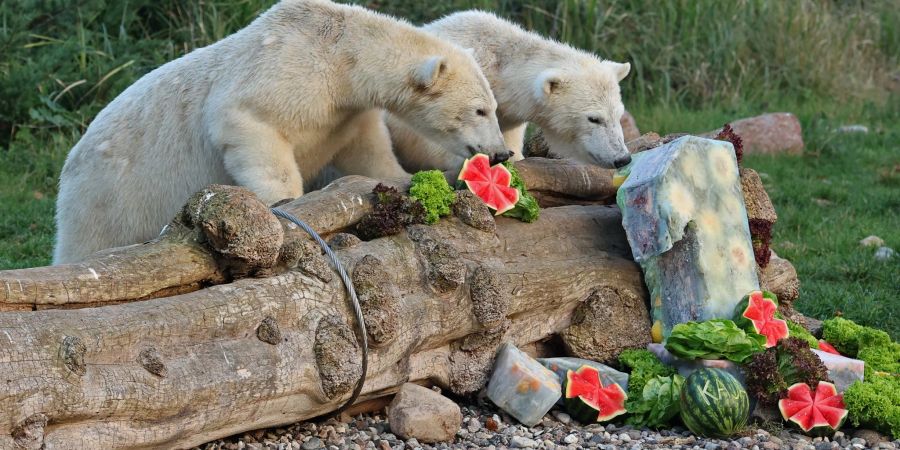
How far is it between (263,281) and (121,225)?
7.71 feet

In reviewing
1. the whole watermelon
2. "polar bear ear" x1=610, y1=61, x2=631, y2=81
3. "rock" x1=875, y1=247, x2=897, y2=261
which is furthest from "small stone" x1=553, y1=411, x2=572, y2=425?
"rock" x1=875, y1=247, x2=897, y2=261

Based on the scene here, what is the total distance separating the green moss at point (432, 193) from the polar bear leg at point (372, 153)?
98 cm

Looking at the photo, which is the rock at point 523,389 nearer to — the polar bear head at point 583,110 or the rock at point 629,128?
the polar bear head at point 583,110

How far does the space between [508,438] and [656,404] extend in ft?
2.47

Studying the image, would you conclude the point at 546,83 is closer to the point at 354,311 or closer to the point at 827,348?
the point at 827,348

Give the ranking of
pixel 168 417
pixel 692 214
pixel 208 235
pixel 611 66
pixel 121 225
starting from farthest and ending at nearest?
pixel 611 66
pixel 121 225
pixel 692 214
pixel 208 235
pixel 168 417

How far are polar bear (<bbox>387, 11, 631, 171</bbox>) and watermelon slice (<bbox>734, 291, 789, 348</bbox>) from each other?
4.27ft

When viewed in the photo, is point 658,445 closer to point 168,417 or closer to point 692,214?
point 692,214

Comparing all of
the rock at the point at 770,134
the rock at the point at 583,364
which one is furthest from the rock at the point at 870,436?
the rock at the point at 770,134

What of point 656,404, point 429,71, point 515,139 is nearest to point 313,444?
point 656,404

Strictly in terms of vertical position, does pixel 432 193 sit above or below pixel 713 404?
above

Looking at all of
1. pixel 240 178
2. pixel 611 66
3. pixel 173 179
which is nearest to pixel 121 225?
pixel 173 179

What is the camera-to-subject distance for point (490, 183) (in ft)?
18.2

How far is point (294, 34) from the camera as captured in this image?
5.86 meters
